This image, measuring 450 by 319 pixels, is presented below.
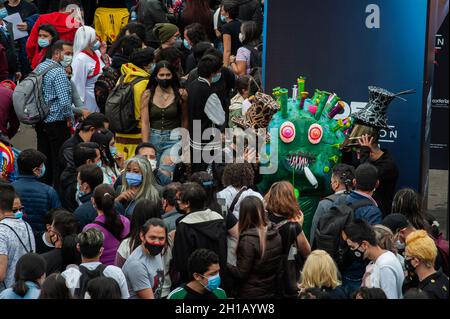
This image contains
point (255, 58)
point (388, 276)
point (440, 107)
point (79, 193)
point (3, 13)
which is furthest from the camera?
point (440, 107)

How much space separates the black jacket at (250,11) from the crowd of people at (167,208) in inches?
65.8

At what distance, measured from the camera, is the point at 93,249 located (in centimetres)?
707

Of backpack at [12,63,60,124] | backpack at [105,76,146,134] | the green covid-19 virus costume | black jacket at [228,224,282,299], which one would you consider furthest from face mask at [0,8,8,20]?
black jacket at [228,224,282,299]

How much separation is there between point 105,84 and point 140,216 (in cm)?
388

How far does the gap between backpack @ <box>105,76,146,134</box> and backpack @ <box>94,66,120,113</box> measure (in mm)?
686

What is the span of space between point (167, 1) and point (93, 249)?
8839 mm

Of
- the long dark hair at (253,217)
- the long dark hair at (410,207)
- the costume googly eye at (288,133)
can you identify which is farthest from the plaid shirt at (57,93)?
the long dark hair at (410,207)

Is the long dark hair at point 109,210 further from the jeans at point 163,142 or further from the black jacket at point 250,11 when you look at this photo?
the black jacket at point 250,11

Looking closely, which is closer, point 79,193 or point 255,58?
point 79,193

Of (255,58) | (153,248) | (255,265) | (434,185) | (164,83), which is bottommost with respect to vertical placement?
(434,185)

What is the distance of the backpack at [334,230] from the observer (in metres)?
7.86

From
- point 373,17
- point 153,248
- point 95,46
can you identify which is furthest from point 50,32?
point 153,248

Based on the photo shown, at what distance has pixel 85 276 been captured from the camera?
6922 mm

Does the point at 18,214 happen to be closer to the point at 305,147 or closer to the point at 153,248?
the point at 153,248
